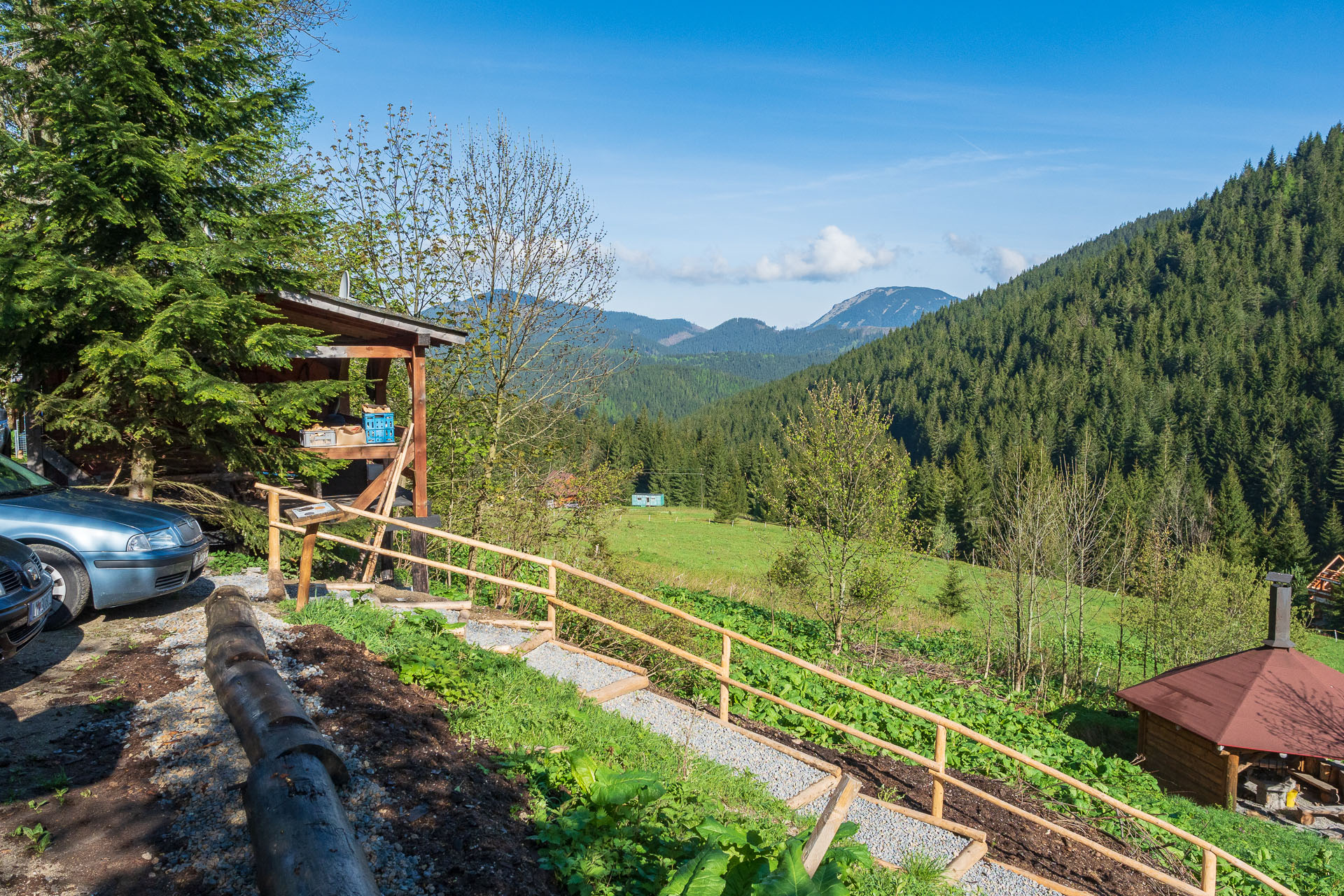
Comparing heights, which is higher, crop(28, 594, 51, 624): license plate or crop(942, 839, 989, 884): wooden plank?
crop(28, 594, 51, 624): license plate

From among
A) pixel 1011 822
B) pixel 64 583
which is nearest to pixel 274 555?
pixel 64 583

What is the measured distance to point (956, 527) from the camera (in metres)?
80.1

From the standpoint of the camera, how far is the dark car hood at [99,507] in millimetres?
6812

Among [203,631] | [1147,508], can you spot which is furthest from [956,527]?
[203,631]

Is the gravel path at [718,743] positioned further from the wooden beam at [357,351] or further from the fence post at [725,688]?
the wooden beam at [357,351]

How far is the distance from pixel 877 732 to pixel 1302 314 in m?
124

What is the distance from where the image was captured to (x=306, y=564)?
7.68 m

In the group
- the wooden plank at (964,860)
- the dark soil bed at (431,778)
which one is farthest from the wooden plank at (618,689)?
the wooden plank at (964,860)

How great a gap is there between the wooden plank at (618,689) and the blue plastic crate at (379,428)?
225 inches

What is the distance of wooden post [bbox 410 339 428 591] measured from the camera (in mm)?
10844

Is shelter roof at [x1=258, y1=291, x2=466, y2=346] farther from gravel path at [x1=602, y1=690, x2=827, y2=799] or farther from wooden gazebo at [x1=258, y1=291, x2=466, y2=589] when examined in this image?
gravel path at [x1=602, y1=690, x2=827, y2=799]

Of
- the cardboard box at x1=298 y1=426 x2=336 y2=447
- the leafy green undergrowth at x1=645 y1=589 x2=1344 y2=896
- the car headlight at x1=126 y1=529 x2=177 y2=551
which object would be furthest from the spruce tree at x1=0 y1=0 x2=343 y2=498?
the leafy green undergrowth at x1=645 y1=589 x2=1344 y2=896

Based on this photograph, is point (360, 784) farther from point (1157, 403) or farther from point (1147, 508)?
point (1157, 403)

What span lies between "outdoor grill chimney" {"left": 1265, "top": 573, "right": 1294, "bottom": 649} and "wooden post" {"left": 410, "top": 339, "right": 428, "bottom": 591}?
Answer: 16066 mm
